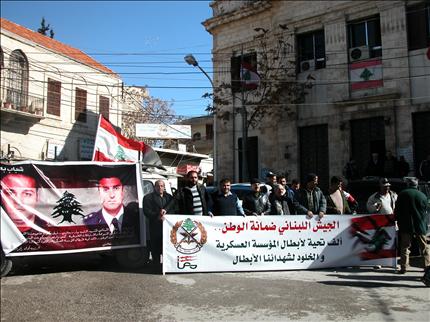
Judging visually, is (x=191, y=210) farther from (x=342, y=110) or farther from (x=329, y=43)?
(x=329, y=43)

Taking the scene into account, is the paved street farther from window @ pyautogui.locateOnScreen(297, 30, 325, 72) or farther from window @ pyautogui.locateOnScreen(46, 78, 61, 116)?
window @ pyautogui.locateOnScreen(46, 78, 61, 116)

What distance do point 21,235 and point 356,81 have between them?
48.2 feet

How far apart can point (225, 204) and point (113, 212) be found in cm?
211

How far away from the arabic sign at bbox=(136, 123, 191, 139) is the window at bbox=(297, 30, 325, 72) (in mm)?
11696

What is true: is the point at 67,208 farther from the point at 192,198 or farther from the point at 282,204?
the point at 282,204

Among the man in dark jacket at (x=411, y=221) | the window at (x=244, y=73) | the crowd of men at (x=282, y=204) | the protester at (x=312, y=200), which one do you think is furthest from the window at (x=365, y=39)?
the man in dark jacket at (x=411, y=221)

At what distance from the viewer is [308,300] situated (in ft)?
19.4

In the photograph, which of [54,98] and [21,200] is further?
[54,98]

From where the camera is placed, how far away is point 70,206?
307 inches

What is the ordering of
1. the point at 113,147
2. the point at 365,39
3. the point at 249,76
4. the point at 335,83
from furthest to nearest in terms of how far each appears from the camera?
the point at 249,76
the point at 335,83
the point at 365,39
the point at 113,147

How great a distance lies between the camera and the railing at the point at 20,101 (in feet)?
72.7

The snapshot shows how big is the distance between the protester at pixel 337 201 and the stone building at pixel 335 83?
27.8 feet

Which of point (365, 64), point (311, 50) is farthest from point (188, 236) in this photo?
point (311, 50)

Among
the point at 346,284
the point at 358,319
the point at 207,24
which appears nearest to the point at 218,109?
the point at 207,24
